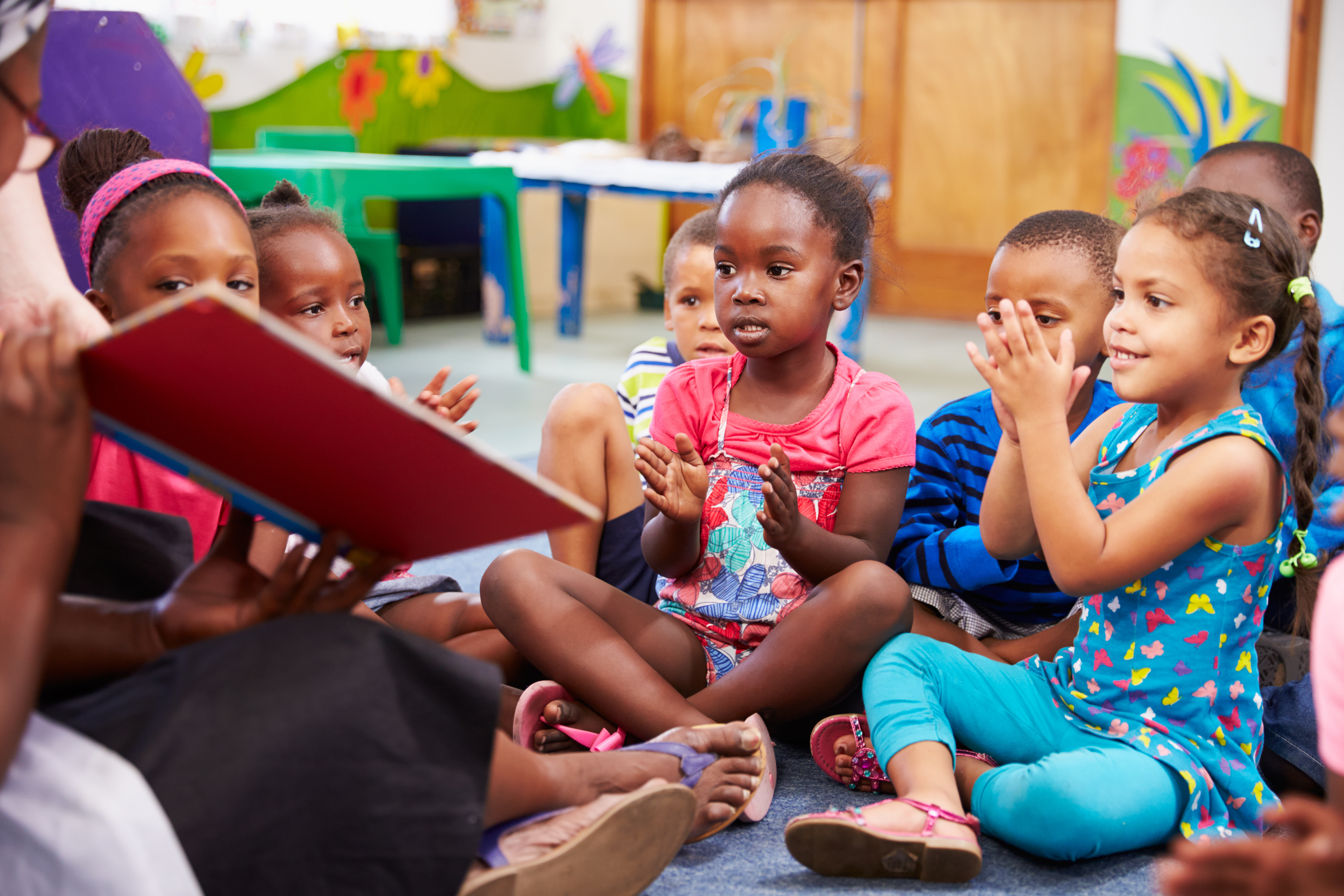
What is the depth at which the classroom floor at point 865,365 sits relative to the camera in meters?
1.01

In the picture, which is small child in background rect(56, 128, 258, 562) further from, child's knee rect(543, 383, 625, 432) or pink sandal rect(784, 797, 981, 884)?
pink sandal rect(784, 797, 981, 884)

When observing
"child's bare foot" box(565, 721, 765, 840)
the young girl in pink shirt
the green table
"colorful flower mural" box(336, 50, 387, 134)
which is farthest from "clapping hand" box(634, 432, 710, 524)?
"colorful flower mural" box(336, 50, 387, 134)

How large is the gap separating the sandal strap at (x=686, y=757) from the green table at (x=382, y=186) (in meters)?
1.98

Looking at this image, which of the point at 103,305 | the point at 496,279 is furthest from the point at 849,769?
the point at 496,279

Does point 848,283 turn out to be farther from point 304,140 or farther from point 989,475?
point 304,140

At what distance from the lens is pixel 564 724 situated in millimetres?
1195

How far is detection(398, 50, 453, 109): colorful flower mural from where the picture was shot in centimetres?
470

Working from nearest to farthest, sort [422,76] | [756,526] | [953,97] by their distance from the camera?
[756,526] < [422,76] < [953,97]

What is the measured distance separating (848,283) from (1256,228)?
45 centimetres

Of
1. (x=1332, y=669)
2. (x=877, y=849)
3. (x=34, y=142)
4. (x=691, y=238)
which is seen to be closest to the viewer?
(x=1332, y=669)

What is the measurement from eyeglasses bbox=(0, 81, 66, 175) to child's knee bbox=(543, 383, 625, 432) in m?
0.70

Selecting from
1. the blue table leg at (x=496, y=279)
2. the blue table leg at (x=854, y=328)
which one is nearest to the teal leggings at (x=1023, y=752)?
the blue table leg at (x=854, y=328)

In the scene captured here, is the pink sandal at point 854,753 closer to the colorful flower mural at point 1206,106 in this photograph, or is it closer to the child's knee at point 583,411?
the child's knee at point 583,411

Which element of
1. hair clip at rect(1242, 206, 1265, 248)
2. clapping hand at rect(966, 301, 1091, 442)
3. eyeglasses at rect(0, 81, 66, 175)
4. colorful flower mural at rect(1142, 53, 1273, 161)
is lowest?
clapping hand at rect(966, 301, 1091, 442)
